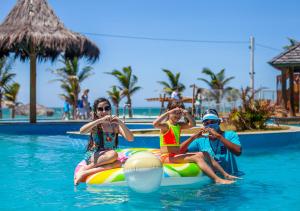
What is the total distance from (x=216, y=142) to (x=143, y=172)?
160 cm

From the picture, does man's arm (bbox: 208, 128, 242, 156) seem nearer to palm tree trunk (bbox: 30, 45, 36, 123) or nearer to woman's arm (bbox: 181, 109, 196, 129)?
woman's arm (bbox: 181, 109, 196, 129)

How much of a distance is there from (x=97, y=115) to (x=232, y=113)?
6863mm

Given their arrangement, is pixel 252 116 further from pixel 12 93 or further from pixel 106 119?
pixel 12 93

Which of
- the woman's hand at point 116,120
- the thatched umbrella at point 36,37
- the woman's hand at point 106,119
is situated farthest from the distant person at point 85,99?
the woman's hand at point 106,119

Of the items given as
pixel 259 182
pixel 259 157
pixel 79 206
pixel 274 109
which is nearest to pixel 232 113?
pixel 274 109

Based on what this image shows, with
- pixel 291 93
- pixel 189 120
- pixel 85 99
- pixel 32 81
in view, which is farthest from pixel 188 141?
pixel 85 99

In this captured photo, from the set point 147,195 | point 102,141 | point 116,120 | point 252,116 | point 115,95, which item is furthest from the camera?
point 115,95

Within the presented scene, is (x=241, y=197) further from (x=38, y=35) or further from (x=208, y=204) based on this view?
(x=38, y=35)

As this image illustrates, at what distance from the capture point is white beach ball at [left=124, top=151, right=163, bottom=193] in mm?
5129

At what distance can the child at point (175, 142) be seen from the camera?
19.6 feet

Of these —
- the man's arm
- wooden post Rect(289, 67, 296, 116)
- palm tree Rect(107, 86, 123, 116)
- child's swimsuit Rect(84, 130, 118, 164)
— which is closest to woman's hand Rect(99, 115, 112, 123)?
child's swimsuit Rect(84, 130, 118, 164)

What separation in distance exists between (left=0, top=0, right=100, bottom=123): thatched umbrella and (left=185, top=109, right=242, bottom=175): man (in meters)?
12.0

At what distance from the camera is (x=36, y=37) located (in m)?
17.0

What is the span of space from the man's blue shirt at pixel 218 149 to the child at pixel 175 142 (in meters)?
0.23
